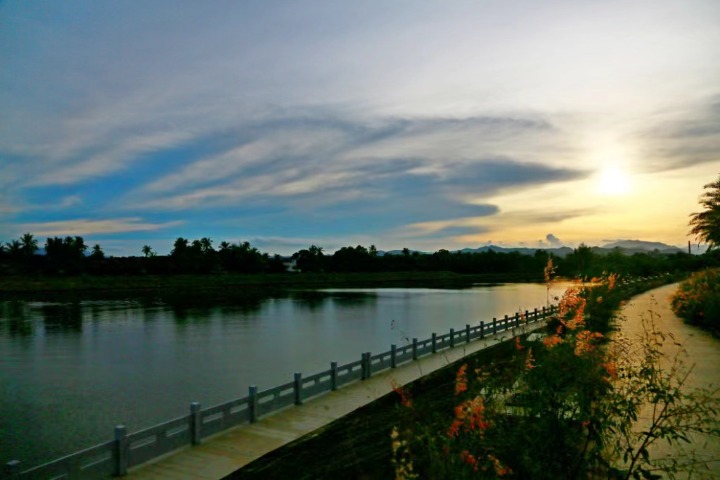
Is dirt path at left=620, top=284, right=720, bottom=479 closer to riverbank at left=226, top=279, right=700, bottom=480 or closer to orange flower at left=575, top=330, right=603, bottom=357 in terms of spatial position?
orange flower at left=575, top=330, right=603, bottom=357

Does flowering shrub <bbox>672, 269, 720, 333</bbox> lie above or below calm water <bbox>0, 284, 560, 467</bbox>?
above

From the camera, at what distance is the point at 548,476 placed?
5.61 meters

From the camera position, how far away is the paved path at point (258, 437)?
34.1ft

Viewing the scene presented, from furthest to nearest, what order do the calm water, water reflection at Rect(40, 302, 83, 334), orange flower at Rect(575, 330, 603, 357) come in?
water reflection at Rect(40, 302, 83, 334) → the calm water → orange flower at Rect(575, 330, 603, 357)

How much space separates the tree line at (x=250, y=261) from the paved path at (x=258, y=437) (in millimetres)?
75370

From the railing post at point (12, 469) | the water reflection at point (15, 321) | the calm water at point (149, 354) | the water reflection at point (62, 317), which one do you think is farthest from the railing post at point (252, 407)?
the water reflection at point (62, 317)

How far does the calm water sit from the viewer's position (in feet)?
62.8

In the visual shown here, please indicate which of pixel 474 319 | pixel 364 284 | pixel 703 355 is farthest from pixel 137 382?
pixel 364 284

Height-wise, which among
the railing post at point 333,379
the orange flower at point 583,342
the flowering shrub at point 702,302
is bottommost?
the railing post at point 333,379

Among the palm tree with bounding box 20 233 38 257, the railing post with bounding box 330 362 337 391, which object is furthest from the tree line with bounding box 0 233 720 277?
the railing post with bounding box 330 362 337 391

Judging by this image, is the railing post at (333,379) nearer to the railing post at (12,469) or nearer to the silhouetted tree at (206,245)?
the railing post at (12,469)

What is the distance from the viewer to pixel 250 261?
12700 cm

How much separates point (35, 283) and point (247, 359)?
268 feet

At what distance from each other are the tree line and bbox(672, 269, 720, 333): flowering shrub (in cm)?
5310
